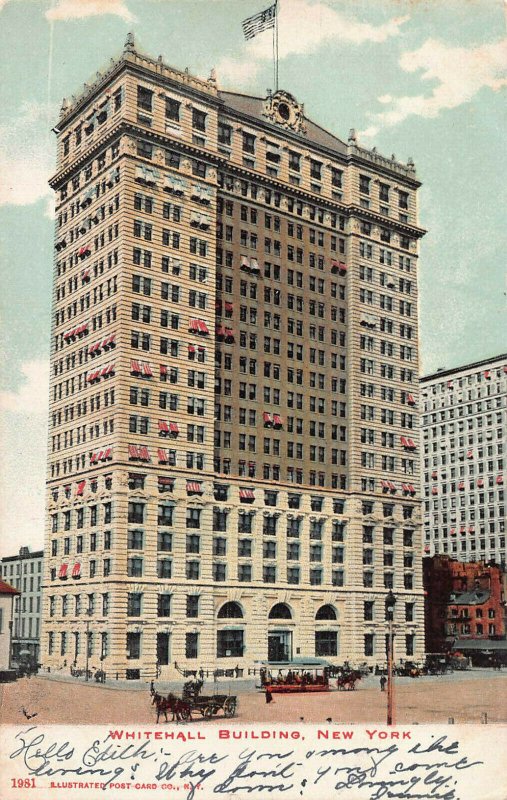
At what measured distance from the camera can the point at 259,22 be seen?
46.1 meters

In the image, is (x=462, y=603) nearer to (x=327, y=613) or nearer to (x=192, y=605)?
(x=327, y=613)

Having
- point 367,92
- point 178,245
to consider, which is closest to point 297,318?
point 178,245

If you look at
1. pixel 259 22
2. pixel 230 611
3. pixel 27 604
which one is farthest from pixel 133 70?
pixel 230 611

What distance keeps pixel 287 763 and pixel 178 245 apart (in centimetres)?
4878

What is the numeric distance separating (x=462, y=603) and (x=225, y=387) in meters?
39.7

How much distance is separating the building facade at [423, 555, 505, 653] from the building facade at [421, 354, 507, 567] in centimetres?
636

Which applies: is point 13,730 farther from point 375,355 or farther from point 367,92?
point 375,355

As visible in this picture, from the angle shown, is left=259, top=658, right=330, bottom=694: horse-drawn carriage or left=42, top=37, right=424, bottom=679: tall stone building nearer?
left=259, top=658, right=330, bottom=694: horse-drawn carriage

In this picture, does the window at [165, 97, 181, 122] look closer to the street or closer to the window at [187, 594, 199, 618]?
the window at [187, 594, 199, 618]

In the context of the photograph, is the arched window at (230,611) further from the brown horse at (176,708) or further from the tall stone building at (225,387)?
the brown horse at (176,708)

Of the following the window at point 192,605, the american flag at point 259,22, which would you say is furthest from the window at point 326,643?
the american flag at point 259,22

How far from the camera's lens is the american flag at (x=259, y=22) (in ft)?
148

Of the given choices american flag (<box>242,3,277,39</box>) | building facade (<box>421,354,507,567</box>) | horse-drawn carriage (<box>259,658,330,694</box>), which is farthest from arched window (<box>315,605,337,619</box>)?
american flag (<box>242,3,277,39</box>)

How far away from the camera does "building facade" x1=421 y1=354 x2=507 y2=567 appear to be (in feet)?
375
